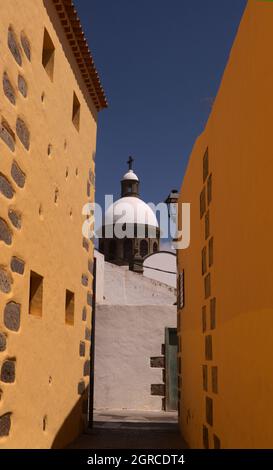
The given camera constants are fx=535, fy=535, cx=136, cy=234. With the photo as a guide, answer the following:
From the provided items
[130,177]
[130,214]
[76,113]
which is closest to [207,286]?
[76,113]

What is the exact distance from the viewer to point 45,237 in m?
6.27

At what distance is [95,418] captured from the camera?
11.0 m

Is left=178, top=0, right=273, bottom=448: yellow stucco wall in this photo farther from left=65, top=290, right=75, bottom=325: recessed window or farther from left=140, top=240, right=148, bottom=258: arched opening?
left=140, top=240, right=148, bottom=258: arched opening

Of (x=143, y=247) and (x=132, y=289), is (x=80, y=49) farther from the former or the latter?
(x=143, y=247)

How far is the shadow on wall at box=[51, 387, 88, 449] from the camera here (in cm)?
689

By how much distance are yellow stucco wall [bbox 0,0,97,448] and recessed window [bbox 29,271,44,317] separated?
0.08 metres

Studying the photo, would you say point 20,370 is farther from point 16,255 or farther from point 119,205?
point 119,205

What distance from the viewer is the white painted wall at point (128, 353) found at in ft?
42.1

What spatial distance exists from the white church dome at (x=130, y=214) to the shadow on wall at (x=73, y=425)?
3258 centimetres

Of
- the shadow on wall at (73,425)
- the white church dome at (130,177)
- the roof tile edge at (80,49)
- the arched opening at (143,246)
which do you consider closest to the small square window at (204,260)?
the shadow on wall at (73,425)

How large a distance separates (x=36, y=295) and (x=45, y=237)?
68 centimetres

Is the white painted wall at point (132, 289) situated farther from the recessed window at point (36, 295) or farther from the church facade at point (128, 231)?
the recessed window at point (36, 295)

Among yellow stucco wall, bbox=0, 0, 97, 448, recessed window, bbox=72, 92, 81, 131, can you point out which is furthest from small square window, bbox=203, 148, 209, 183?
recessed window, bbox=72, 92, 81, 131
